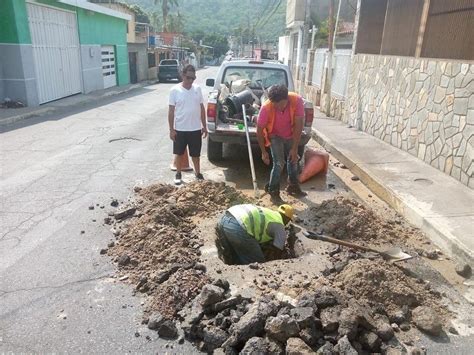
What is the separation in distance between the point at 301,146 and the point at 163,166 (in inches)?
97.0

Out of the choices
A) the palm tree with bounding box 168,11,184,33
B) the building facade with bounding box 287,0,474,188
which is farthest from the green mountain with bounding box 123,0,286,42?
the building facade with bounding box 287,0,474,188

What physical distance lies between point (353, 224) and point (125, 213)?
2.69 metres

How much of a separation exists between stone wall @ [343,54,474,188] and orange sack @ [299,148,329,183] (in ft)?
6.14

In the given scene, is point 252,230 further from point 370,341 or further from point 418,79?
point 418,79

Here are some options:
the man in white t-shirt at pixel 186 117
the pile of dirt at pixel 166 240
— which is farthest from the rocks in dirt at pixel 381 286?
the man in white t-shirt at pixel 186 117

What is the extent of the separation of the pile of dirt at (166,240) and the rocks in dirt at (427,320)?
168cm

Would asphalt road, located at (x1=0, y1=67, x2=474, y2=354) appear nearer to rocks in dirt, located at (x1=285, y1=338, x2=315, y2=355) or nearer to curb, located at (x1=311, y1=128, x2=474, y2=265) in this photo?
curb, located at (x1=311, y1=128, x2=474, y2=265)

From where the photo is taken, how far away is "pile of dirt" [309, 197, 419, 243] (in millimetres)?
4590

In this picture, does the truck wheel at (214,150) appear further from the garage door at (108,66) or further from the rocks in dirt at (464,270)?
the garage door at (108,66)

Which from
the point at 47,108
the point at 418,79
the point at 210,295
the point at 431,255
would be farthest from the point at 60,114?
the point at 431,255

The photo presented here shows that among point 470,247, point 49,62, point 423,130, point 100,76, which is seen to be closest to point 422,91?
point 423,130

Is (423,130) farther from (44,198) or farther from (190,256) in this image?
(44,198)

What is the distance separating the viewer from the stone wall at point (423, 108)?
6.17 meters

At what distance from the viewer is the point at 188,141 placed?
6504 mm
